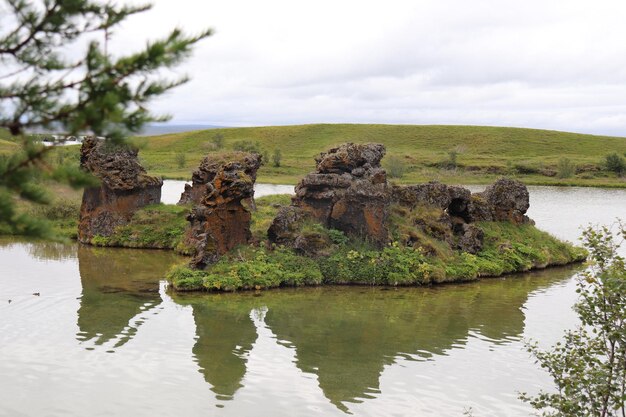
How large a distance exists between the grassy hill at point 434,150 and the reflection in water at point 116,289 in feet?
191

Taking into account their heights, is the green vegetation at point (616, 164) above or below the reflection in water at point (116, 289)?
above

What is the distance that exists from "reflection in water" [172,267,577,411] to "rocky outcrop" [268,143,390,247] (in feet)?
12.9

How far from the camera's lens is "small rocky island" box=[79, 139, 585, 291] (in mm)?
32031

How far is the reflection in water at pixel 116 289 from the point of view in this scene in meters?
23.8

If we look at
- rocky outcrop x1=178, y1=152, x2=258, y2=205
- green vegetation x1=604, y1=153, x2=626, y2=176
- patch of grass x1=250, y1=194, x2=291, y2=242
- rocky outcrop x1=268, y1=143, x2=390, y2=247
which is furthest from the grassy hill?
rocky outcrop x1=268, y1=143, x2=390, y2=247

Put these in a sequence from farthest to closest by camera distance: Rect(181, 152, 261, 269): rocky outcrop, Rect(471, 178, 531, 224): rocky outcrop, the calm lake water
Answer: Rect(471, 178, 531, 224): rocky outcrop < Rect(181, 152, 261, 269): rocky outcrop < the calm lake water

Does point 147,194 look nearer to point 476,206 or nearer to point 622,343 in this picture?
point 476,206

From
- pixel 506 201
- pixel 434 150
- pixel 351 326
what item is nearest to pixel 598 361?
pixel 351 326

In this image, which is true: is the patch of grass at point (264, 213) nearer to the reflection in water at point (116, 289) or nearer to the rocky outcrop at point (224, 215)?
the rocky outcrop at point (224, 215)

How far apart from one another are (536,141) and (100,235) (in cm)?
12751

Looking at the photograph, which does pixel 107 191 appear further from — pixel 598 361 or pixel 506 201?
pixel 598 361

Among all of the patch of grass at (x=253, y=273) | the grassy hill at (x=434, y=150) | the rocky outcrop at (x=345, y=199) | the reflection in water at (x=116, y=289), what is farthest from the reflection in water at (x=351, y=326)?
the grassy hill at (x=434, y=150)

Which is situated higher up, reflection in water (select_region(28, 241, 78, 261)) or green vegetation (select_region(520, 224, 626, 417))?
green vegetation (select_region(520, 224, 626, 417))

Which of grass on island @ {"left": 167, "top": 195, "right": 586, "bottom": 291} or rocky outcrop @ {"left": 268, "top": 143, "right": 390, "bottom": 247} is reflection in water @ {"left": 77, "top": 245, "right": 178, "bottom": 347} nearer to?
grass on island @ {"left": 167, "top": 195, "right": 586, "bottom": 291}
